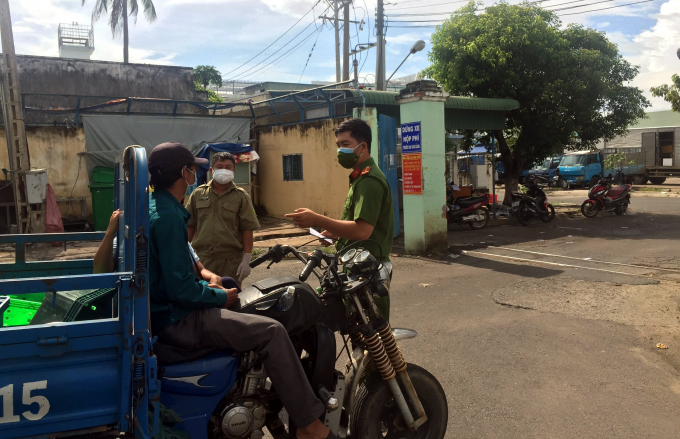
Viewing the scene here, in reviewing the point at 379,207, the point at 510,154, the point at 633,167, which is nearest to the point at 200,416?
the point at 379,207

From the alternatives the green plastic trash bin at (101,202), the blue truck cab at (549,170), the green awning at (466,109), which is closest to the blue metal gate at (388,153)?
the green awning at (466,109)

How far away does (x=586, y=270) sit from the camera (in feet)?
26.1

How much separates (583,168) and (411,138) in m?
20.9

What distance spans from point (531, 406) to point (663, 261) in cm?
621

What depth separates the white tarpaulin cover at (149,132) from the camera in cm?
1383

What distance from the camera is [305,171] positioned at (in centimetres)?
1414

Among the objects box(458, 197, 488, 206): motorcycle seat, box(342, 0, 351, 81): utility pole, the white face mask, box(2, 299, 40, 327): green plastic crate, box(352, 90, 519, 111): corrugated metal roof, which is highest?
box(342, 0, 351, 81): utility pole

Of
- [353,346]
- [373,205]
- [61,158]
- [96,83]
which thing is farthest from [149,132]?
[353,346]

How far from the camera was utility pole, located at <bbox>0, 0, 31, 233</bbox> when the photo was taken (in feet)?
35.0

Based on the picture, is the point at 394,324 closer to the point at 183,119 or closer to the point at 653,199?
the point at 183,119

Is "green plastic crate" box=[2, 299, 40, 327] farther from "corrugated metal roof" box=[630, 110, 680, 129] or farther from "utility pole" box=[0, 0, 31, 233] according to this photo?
"corrugated metal roof" box=[630, 110, 680, 129]

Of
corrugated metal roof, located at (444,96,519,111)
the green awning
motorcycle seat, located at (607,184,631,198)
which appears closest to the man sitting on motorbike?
the green awning

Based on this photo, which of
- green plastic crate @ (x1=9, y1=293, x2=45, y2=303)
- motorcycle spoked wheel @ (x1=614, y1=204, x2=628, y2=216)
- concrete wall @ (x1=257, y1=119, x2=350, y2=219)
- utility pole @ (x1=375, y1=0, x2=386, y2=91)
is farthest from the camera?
utility pole @ (x1=375, y1=0, x2=386, y2=91)

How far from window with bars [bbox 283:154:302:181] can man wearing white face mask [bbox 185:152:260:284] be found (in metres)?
9.66
